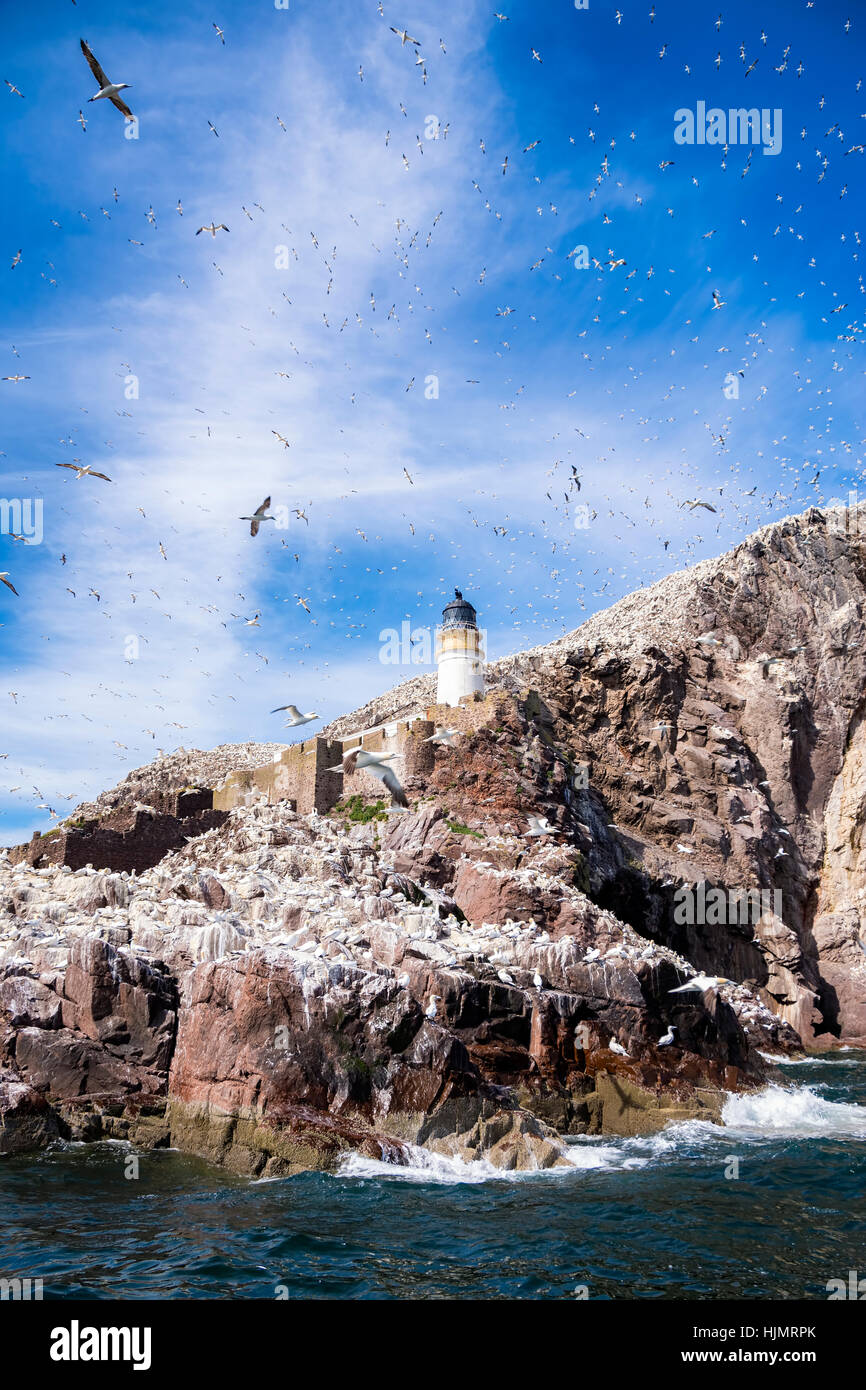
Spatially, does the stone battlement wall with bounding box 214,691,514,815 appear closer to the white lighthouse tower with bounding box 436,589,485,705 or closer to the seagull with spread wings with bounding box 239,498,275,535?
the white lighthouse tower with bounding box 436,589,485,705

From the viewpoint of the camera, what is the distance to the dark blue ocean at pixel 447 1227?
1046 cm

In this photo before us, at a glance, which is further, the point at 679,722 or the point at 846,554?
the point at 846,554

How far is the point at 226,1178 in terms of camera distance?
49.3 ft

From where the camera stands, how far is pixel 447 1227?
12.6 metres

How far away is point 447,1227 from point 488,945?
9.96 meters

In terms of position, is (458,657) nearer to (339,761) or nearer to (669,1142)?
(339,761)

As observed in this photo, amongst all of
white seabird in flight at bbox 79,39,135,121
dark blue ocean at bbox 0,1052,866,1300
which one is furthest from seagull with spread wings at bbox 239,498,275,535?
dark blue ocean at bbox 0,1052,866,1300

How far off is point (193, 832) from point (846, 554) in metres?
40.1

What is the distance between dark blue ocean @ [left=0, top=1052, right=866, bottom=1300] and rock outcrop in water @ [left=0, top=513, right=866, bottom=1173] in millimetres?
1250

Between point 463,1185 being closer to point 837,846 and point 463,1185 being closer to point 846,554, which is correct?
point 837,846

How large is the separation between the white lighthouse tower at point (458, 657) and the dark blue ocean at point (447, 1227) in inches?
856

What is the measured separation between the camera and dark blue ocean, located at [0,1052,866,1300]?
412 inches

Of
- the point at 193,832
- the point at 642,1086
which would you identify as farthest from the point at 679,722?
the point at 642,1086

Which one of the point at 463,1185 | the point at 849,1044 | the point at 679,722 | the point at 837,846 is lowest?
the point at 849,1044
